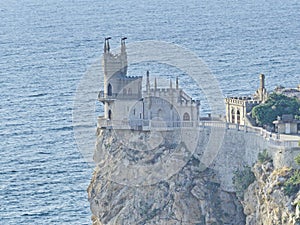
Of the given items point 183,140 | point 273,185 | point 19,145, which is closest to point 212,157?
point 183,140

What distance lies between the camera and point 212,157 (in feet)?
442

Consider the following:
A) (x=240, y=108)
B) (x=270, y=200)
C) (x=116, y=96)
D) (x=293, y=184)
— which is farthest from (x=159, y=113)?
(x=293, y=184)

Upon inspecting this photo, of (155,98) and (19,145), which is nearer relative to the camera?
(155,98)

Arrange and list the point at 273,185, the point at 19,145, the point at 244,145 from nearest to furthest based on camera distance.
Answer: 1. the point at 273,185
2. the point at 244,145
3. the point at 19,145

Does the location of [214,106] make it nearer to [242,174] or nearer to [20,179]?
[20,179]

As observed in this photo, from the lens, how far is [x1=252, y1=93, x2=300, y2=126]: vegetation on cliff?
13450 cm

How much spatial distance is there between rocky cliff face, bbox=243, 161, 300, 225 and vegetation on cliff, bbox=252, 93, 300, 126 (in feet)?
25.1

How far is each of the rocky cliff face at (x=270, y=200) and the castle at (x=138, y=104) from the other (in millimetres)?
11175

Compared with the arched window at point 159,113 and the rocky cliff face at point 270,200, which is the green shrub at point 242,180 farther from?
the arched window at point 159,113

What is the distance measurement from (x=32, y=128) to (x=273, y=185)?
72681 mm

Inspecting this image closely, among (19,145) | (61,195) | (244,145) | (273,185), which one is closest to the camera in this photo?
(273,185)

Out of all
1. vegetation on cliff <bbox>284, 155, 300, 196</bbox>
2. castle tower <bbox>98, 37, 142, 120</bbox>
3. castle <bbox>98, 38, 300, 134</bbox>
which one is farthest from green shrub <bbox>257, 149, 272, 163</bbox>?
castle tower <bbox>98, 37, 142, 120</bbox>

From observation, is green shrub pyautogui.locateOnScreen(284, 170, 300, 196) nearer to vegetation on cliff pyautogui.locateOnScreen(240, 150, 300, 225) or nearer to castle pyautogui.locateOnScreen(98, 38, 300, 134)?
vegetation on cliff pyautogui.locateOnScreen(240, 150, 300, 225)

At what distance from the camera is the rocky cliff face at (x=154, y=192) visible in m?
133
